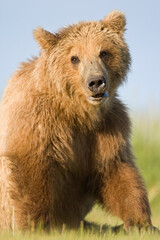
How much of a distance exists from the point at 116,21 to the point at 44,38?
0.94m

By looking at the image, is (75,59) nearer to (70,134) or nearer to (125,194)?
(70,134)

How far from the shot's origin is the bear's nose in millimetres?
5508

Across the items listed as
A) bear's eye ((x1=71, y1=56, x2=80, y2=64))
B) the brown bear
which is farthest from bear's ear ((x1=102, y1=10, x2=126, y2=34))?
bear's eye ((x1=71, y1=56, x2=80, y2=64))

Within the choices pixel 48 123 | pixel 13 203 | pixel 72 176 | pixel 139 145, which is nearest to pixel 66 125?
pixel 48 123

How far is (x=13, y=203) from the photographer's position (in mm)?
5652

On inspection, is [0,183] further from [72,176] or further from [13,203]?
[72,176]

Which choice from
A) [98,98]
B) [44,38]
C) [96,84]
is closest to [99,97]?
[98,98]

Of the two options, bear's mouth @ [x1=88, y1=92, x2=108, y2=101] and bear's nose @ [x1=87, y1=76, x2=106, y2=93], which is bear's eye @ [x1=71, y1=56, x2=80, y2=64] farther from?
bear's mouth @ [x1=88, y1=92, x2=108, y2=101]

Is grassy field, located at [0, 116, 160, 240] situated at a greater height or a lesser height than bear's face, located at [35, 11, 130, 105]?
lesser

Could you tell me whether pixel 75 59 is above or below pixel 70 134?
above

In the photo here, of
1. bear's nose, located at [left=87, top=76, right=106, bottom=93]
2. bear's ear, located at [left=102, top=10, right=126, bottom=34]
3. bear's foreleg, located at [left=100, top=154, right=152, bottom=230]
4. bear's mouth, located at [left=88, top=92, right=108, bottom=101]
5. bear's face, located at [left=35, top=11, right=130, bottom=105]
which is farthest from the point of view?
bear's ear, located at [left=102, top=10, right=126, bottom=34]

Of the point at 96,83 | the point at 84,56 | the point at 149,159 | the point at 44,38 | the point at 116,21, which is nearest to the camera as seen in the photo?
the point at 96,83

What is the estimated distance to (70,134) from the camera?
234 inches

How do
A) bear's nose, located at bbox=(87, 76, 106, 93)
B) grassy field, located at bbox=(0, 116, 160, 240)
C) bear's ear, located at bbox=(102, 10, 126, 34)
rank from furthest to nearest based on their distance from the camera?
grassy field, located at bbox=(0, 116, 160, 240), bear's ear, located at bbox=(102, 10, 126, 34), bear's nose, located at bbox=(87, 76, 106, 93)
